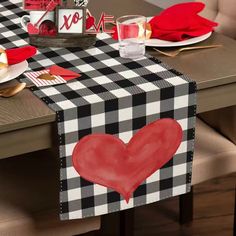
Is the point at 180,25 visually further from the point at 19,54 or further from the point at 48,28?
the point at 19,54

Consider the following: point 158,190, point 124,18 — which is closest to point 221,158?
point 158,190

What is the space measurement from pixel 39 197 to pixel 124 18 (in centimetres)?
57

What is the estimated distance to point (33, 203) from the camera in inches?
82.2

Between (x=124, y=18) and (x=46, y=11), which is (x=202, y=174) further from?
(x=46, y=11)

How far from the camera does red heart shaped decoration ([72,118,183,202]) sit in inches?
76.0

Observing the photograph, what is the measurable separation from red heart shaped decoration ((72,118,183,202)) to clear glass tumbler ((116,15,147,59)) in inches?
9.8

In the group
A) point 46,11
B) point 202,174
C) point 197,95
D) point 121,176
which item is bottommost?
point 202,174

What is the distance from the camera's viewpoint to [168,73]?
6.69 ft

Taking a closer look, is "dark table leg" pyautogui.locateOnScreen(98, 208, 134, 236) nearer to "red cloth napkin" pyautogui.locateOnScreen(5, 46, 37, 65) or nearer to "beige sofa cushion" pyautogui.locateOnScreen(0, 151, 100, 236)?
"beige sofa cushion" pyautogui.locateOnScreen(0, 151, 100, 236)

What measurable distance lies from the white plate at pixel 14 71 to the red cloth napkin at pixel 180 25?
16.7 inches

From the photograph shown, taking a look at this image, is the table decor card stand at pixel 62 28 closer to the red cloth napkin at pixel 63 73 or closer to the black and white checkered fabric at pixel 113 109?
→ the black and white checkered fabric at pixel 113 109

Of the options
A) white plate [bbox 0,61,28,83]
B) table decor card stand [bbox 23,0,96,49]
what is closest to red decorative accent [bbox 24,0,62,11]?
table decor card stand [bbox 23,0,96,49]

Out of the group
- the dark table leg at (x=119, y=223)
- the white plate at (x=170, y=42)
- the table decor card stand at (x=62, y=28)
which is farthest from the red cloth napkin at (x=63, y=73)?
the dark table leg at (x=119, y=223)

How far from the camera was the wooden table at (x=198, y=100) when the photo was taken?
1.82 m
